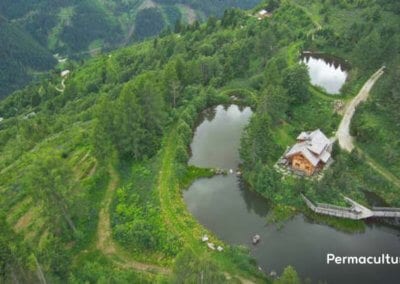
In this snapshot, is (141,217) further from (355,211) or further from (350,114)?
(350,114)

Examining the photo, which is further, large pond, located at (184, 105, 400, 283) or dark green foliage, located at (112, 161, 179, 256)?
dark green foliage, located at (112, 161, 179, 256)

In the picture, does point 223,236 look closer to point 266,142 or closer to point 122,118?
point 266,142

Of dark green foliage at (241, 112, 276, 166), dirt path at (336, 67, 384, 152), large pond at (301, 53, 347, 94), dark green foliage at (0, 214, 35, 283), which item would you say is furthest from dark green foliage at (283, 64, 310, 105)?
dark green foliage at (0, 214, 35, 283)

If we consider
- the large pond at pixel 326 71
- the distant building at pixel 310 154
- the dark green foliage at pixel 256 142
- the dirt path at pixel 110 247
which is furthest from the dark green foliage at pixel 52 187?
the large pond at pixel 326 71

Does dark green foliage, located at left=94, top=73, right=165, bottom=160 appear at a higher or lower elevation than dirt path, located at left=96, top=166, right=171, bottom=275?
higher

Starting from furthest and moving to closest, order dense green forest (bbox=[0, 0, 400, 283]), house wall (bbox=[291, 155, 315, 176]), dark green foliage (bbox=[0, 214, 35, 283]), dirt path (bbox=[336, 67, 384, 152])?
1. dirt path (bbox=[336, 67, 384, 152])
2. house wall (bbox=[291, 155, 315, 176])
3. dense green forest (bbox=[0, 0, 400, 283])
4. dark green foliage (bbox=[0, 214, 35, 283])

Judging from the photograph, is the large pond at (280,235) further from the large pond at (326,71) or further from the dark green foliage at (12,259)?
the large pond at (326,71)

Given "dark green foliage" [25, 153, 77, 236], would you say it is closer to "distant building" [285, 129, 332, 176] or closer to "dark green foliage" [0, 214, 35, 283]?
"dark green foliage" [0, 214, 35, 283]
